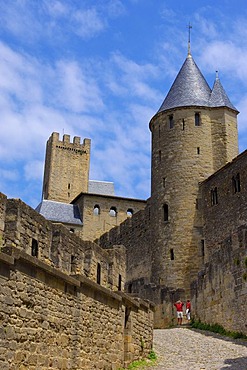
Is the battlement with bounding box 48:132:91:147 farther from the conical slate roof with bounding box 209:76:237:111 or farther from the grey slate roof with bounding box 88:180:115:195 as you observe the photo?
the conical slate roof with bounding box 209:76:237:111

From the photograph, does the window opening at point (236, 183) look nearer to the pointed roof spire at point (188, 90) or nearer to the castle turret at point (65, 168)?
the pointed roof spire at point (188, 90)

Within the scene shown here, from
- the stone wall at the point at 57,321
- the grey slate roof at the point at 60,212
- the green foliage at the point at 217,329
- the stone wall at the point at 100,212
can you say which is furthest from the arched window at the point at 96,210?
the stone wall at the point at 57,321

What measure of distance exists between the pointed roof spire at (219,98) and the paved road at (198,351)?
1435cm

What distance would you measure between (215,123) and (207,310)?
11831 millimetres

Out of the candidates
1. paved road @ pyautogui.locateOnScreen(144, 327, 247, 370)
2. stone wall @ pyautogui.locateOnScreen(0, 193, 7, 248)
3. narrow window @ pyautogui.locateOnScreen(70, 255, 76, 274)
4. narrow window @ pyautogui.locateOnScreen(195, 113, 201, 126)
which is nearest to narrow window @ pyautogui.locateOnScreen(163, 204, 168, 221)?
narrow window @ pyautogui.locateOnScreen(195, 113, 201, 126)

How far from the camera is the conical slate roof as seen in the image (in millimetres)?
30375

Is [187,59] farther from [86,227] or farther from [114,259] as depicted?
[114,259]

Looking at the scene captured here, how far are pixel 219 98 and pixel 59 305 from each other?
22729mm

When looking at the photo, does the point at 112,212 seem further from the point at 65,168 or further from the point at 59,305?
the point at 59,305

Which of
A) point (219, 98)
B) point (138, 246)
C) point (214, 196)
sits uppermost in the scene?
point (219, 98)

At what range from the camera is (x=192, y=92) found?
1217 inches

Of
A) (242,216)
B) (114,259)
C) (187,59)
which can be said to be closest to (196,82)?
(187,59)

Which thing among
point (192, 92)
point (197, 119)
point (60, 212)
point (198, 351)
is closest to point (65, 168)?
point (60, 212)

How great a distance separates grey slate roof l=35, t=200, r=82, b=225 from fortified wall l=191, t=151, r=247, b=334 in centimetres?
1747
